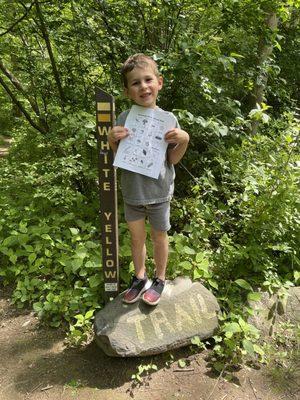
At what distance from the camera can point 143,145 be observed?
2322 mm

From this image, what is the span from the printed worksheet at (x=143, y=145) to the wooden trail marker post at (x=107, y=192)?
0.54 ft

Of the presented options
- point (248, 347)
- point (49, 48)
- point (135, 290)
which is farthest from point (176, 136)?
point (49, 48)

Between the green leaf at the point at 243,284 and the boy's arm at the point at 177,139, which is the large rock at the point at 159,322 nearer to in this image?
the green leaf at the point at 243,284

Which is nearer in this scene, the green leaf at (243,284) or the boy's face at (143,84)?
the boy's face at (143,84)

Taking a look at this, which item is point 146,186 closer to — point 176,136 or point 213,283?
point 176,136

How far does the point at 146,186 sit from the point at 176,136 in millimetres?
403

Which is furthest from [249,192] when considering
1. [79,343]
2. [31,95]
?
[31,95]

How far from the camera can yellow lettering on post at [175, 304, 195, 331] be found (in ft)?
8.82

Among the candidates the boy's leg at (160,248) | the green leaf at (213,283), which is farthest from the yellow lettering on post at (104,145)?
the green leaf at (213,283)

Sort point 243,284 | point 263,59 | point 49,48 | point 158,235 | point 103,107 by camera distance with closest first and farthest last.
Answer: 1. point 103,107
2. point 158,235
3. point 243,284
4. point 49,48
5. point 263,59

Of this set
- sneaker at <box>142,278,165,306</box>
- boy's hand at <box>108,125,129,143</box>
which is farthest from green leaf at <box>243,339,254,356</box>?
boy's hand at <box>108,125,129,143</box>

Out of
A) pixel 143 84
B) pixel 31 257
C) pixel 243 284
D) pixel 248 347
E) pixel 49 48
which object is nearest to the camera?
pixel 143 84

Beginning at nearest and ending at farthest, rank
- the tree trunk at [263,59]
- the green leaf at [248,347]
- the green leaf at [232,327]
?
the green leaf at [248,347]
the green leaf at [232,327]
the tree trunk at [263,59]

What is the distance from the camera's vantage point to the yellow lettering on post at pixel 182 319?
106 inches
